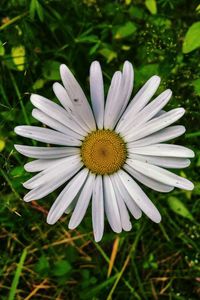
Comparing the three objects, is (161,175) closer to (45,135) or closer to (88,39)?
(45,135)

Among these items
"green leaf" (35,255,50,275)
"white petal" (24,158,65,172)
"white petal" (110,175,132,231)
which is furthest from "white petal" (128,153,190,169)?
"green leaf" (35,255,50,275)

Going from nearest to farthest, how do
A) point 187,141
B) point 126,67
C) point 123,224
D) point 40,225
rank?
point 126,67 < point 123,224 < point 187,141 < point 40,225

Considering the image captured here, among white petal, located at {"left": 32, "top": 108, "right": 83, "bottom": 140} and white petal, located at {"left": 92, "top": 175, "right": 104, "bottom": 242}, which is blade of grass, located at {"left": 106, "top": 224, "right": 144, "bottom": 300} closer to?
white petal, located at {"left": 92, "top": 175, "right": 104, "bottom": 242}

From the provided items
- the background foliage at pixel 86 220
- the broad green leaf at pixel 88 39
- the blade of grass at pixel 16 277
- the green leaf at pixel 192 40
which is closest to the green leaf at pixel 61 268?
the background foliage at pixel 86 220

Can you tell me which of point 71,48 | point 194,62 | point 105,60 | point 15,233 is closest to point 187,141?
point 194,62

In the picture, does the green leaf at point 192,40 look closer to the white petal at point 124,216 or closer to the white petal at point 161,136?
the white petal at point 161,136

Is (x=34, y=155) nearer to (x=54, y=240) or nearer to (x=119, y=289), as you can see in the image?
(x=54, y=240)
